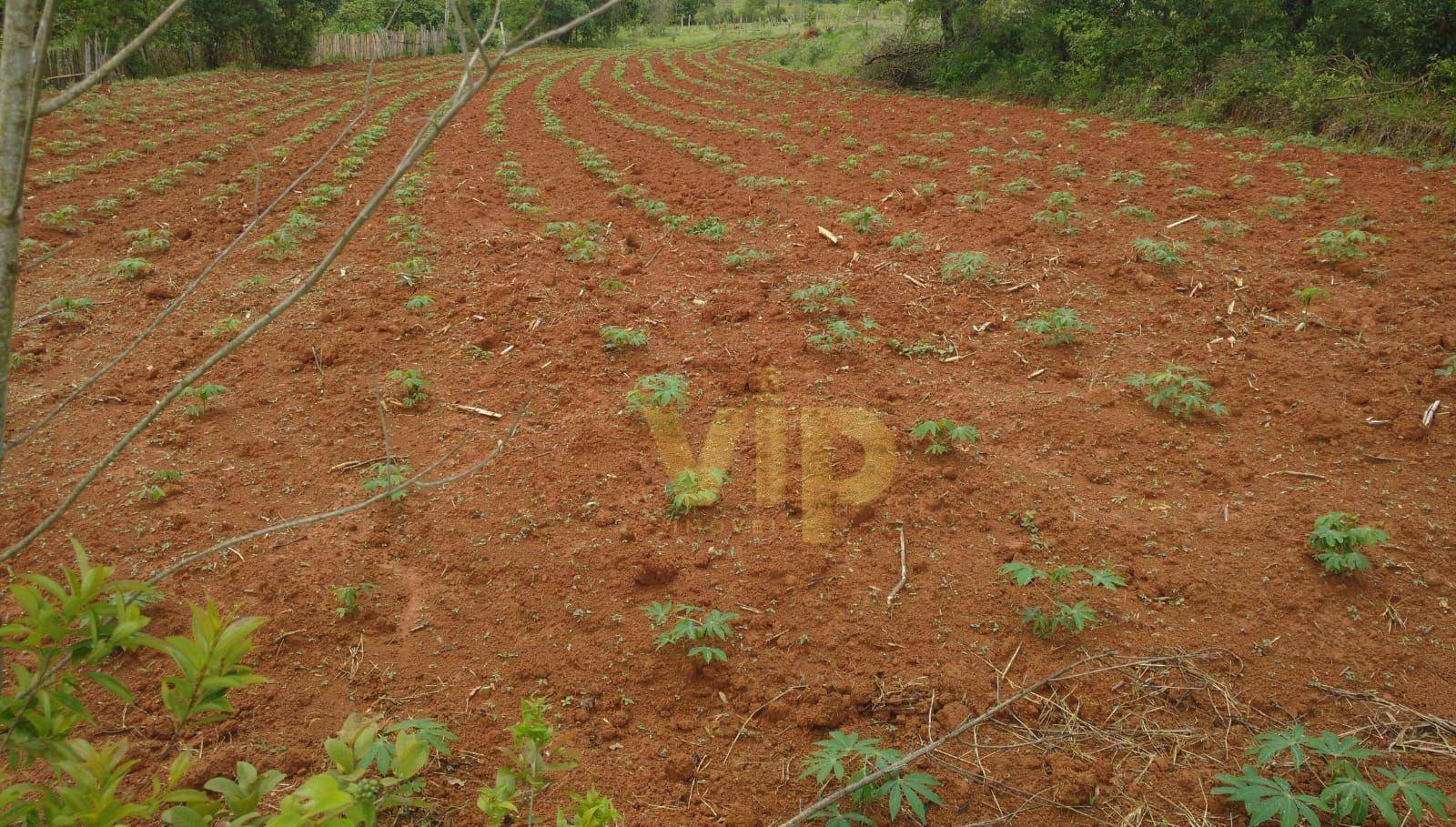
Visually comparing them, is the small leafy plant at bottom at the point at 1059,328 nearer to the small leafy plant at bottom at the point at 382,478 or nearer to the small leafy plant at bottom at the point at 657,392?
the small leafy plant at bottom at the point at 657,392

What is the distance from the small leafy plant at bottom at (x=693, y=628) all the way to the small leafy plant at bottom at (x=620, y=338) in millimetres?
2452

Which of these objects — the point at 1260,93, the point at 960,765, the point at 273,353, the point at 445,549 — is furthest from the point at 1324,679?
the point at 1260,93

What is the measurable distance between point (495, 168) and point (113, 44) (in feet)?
60.5

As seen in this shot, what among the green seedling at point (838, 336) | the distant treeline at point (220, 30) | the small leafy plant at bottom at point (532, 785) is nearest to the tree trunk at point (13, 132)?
the small leafy plant at bottom at point (532, 785)

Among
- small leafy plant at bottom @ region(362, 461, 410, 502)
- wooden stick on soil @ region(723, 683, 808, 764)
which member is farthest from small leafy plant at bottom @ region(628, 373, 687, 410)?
wooden stick on soil @ region(723, 683, 808, 764)

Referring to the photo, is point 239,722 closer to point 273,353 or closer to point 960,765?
point 960,765

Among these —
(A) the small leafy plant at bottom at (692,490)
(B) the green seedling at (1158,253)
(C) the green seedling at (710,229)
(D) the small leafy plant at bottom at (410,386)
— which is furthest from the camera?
(C) the green seedling at (710,229)

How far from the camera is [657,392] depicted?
14.5ft

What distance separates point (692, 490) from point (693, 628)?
95 cm

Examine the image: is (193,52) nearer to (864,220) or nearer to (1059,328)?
(864,220)

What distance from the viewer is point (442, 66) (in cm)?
2666

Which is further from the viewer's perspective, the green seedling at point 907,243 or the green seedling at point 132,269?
the green seedling at point 907,243

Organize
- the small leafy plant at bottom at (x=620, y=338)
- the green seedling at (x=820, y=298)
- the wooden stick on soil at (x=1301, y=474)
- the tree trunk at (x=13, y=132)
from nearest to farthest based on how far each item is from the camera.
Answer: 1. the tree trunk at (x=13, y=132)
2. the wooden stick on soil at (x=1301, y=474)
3. the small leafy plant at bottom at (x=620, y=338)
4. the green seedling at (x=820, y=298)

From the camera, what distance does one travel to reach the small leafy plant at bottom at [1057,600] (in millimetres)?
2967
